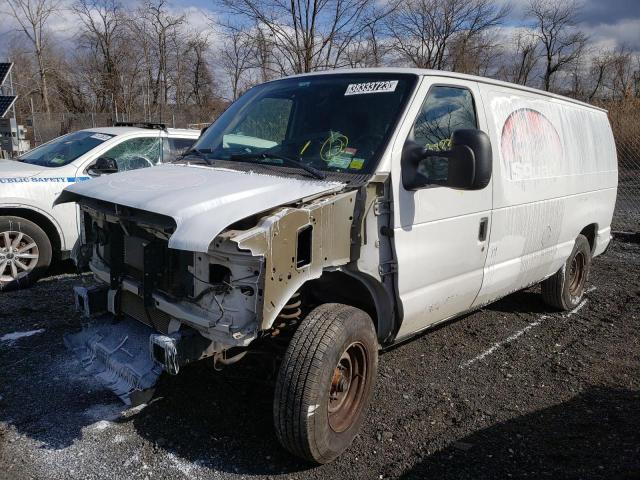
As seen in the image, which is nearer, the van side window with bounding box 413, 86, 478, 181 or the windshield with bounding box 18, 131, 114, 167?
the van side window with bounding box 413, 86, 478, 181

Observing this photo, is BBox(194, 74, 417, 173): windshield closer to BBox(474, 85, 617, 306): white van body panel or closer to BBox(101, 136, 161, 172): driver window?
BBox(474, 85, 617, 306): white van body panel

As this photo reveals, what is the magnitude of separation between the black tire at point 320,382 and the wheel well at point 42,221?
451 cm

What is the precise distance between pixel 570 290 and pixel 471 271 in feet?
8.69

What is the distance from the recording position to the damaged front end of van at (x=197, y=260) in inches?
106

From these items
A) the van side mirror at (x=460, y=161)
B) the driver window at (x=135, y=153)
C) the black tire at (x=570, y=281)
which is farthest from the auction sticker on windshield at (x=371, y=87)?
the driver window at (x=135, y=153)

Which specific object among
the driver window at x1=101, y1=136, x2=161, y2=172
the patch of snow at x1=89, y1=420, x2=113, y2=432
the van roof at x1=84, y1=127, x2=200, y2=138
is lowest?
the patch of snow at x1=89, y1=420, x2=113, y2=432

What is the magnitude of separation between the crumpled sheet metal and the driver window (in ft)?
12.0

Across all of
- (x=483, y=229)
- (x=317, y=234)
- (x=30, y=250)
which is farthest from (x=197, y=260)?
(x=30, y=250)

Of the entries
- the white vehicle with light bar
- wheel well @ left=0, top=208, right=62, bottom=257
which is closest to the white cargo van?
the white vehicle with light bar

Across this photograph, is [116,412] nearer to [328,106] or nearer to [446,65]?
[328,106]

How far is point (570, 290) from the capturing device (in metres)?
6.12

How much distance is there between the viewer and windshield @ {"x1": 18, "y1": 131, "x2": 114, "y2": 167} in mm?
6789

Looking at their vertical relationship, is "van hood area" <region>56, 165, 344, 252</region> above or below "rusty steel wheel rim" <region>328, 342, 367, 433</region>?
above

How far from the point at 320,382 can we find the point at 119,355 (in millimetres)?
1354
